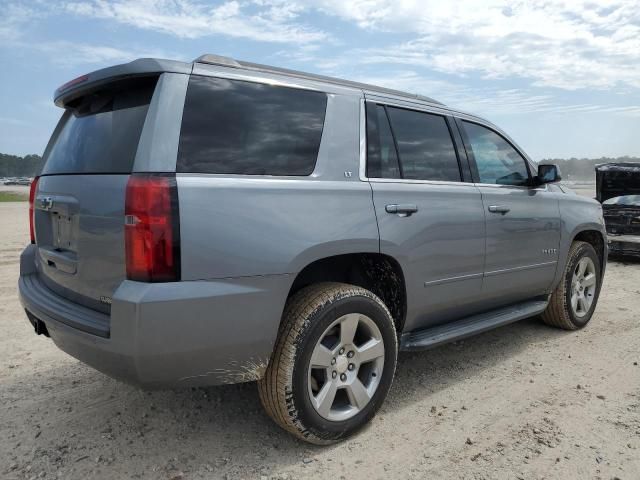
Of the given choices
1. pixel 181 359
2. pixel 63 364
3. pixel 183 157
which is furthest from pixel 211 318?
pixel 63 364

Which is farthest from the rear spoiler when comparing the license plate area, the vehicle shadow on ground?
the vehicle shadow on ground

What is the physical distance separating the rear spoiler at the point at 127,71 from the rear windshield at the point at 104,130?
4 cm

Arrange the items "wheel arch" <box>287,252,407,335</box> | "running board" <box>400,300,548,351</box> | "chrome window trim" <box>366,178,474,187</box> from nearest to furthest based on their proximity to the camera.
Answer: "wheel arch" <box>287,252,407,335</box>
"chrome window trim" <box>366,178,474,187</box>
"running board" <box>400,300,548,351</box>

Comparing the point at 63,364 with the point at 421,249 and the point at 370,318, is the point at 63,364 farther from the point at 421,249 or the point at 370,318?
the point at 421,249

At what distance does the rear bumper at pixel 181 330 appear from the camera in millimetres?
2127

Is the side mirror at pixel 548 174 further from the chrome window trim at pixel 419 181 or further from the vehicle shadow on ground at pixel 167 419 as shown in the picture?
the vehicle shadow on ground at pixel 167 419

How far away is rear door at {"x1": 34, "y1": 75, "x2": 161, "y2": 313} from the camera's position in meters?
2.27

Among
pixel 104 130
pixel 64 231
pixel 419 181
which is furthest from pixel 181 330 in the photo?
pixel 419 181

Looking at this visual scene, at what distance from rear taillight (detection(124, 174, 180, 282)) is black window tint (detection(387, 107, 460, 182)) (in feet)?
5.09

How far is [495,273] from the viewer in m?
3.70

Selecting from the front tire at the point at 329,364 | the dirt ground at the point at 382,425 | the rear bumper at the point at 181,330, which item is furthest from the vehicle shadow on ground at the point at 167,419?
the rear bumper at the point at 181,330

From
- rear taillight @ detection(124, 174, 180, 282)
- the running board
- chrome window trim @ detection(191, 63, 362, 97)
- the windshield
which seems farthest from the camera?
the windshield

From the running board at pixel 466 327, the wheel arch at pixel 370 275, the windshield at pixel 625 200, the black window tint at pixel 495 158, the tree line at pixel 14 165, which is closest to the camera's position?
the wheel arch at pixel 370 275

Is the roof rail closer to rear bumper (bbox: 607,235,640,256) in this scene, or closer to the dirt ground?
the dirt ground
